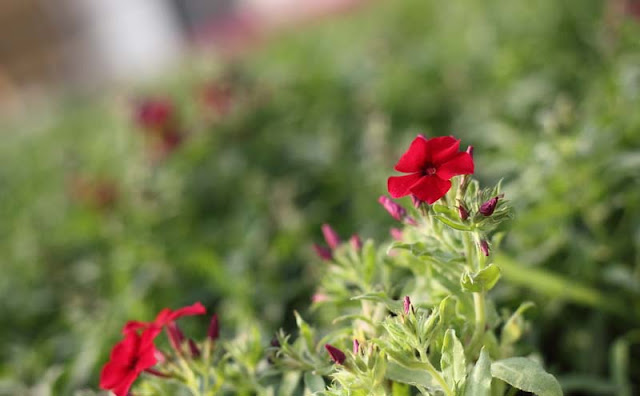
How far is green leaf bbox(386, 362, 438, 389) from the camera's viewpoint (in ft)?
2.41

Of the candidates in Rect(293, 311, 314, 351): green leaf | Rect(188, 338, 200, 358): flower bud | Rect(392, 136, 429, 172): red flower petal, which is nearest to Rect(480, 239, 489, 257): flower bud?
Rect(392, 136, 429, 172): red flower petal

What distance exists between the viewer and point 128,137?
9.97ft

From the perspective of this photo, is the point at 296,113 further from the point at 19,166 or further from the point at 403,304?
the point at 19,166

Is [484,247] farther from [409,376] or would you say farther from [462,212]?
[409,376]

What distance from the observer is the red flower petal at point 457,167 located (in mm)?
668

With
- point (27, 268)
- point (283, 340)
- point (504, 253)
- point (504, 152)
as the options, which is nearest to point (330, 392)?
point (283, 340)

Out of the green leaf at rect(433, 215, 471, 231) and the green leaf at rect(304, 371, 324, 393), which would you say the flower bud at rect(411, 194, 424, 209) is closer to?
the green leaf at rect(433, 215, 471, 231)

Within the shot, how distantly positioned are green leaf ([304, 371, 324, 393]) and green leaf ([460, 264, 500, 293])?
255 mm

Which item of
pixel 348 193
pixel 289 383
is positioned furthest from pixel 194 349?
pixel 348 193

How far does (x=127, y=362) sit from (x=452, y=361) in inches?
17.0

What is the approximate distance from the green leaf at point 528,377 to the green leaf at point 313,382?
0.24 meters

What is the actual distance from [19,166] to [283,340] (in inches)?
162

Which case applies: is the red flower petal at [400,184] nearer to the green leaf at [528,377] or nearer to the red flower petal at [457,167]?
the red flower petal at [457,167]

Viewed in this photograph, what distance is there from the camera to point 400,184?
695 millimetres
